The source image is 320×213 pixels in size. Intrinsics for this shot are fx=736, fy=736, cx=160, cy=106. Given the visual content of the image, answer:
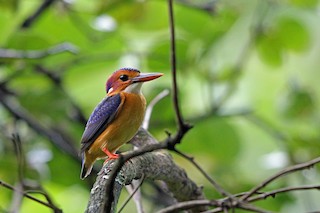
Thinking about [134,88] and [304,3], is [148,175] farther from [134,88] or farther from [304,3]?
[304,3]

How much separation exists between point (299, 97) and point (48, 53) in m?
1.12

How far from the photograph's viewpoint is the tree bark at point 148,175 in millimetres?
1432

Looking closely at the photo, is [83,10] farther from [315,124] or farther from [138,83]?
[315,124]

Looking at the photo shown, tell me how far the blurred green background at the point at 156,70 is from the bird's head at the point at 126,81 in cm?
44

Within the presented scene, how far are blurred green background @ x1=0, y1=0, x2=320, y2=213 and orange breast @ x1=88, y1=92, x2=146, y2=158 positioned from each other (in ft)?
2.09

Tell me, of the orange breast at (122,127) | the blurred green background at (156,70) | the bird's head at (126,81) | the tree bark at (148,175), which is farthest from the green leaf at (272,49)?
the tree bark at (148,175)

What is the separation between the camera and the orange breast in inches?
80.9

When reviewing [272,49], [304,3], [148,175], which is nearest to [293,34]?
[272,49]

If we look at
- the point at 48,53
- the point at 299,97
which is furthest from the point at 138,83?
the point at 299,97

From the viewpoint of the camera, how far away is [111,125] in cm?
214

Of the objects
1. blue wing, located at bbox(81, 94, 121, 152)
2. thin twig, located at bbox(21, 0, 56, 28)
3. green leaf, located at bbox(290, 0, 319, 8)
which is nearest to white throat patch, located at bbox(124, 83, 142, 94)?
blue wing, located at bbox(81, 94, 121, 152)

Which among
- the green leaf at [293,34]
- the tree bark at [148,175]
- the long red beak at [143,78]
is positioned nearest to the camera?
the tree bark at [148,175]

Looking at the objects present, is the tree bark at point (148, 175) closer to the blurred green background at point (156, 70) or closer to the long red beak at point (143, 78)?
the long red beak at point (143, 78)

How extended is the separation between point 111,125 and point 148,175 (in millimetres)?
416
